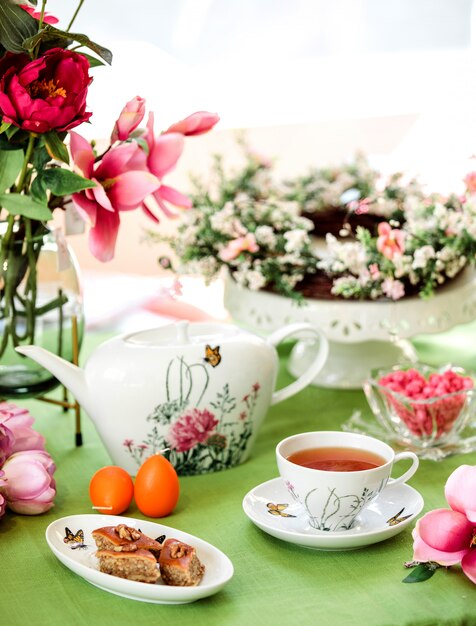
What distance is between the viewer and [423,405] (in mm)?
1210

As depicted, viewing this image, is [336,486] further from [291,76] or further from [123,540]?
[291,76]

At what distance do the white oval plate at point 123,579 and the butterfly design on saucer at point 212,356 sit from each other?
0.24m

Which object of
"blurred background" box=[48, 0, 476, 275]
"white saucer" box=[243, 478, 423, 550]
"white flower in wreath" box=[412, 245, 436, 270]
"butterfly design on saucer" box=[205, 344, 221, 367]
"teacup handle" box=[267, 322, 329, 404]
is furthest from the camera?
"blurred background" box=[48, 0, 476, 275]

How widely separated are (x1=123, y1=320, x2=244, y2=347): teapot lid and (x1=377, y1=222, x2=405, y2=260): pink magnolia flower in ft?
0.90

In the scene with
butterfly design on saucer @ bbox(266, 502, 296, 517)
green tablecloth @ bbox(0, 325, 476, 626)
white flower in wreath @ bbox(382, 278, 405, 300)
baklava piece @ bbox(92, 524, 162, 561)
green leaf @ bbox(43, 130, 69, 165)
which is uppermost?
green leaf @ bbox(43, 130, 69, 165)

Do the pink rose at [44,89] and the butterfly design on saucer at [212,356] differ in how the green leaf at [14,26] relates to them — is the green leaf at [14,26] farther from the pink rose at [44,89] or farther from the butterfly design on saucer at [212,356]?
the butterfly design on saucer at [212,356]

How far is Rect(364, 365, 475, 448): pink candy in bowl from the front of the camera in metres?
1.22

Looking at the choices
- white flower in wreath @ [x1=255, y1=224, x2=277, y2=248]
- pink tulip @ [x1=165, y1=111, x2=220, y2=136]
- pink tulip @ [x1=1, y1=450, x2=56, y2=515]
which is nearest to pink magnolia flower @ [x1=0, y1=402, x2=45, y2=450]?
pink tulip @ [x1=1, y1=450, x2=56, y2=515]

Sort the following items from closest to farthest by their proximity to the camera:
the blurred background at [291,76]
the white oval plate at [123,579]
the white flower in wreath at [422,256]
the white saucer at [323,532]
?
the white oval plate at [123,579] → the white saucer at [323,532] → the white flower in wreath at [422,256] → the blurred background at [291,76]

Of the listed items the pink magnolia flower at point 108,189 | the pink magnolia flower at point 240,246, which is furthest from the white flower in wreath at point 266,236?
the pink magnolia flower at point 108,189

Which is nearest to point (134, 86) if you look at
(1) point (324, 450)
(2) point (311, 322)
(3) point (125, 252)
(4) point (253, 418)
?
(3) point (125, 252)

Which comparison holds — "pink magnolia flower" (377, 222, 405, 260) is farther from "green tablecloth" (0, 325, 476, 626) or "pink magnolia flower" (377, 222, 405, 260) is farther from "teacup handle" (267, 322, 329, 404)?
"green tablecloth" (0, 325, 476, 626)

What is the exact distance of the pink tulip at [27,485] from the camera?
1035 millimetres

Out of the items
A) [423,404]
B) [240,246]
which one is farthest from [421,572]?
[240,246]
